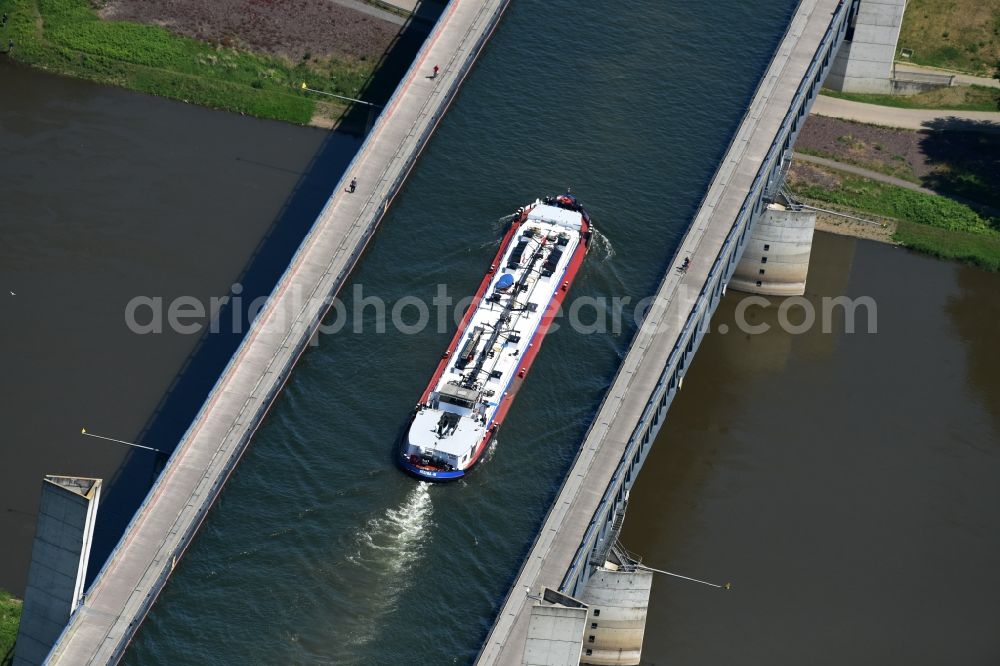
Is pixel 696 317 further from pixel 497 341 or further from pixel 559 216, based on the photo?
pixel 559 216

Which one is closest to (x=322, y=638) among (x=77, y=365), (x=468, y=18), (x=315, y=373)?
(x=315, y=373)

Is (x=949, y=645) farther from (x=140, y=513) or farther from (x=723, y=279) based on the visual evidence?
(x=140, y=513)

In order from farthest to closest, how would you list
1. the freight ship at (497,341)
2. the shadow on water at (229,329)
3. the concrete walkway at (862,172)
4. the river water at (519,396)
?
the concrete walkway at (862,172) < the shadow on water at (229,329) < the freight ship at (497,341) < the river water at (519,396)

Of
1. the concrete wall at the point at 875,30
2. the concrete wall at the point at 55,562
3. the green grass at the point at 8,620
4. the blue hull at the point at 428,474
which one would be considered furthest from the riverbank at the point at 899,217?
the green grass at the point at 8,620

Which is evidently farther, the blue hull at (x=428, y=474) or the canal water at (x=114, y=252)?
the canal water at (x=114, y=252)

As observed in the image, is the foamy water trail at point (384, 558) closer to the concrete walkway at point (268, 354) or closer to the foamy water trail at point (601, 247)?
the concrete walkway at point (268, 354)

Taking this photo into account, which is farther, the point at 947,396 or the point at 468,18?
the point at 468,18

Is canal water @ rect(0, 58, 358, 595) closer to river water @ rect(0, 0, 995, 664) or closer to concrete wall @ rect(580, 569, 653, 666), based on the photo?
river water @ rect(0, 0, 995, 664)

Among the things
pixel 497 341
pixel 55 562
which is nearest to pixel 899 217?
pixel 497 341
